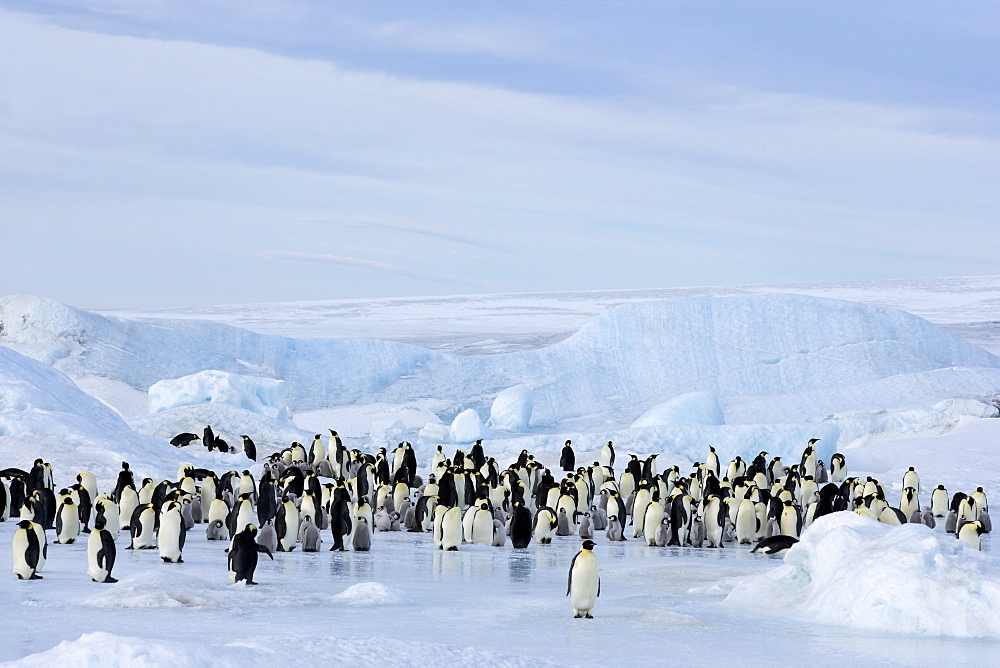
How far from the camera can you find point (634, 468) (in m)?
17.8

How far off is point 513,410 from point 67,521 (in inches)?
634

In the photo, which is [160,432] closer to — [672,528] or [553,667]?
[672,528]

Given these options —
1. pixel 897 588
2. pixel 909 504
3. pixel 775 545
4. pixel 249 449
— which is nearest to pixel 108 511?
pixel 775 545

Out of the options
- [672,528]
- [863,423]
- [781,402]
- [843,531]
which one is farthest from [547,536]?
[781,402]

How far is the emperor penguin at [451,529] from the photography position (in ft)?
36.9

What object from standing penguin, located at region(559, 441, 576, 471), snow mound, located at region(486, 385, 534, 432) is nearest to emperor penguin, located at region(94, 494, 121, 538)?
standing penguin, located at region(559, 441, 576, 471)

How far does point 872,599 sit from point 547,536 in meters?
5.35

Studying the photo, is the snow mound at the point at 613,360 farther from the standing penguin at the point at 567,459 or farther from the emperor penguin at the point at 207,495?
the emperor penguin at the point at 207,495

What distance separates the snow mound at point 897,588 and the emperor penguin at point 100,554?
4.29 metres

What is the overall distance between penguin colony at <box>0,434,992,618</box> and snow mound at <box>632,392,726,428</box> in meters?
6.69

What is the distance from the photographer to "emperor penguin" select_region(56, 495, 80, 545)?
416 inches

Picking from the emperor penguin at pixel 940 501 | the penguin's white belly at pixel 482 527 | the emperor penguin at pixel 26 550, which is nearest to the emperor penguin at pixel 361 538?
the penguin's white belly at pixel 482 527

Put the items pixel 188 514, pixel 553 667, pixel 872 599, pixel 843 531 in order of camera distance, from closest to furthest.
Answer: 1. pixel 553 667
2. pixel 872 599
3. pixel 843 531
4. pixel 188 514

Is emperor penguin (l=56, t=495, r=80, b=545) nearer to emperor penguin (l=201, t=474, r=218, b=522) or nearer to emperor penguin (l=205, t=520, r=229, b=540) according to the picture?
emperor penguin (l=205, t=520, r=229, b=540)
